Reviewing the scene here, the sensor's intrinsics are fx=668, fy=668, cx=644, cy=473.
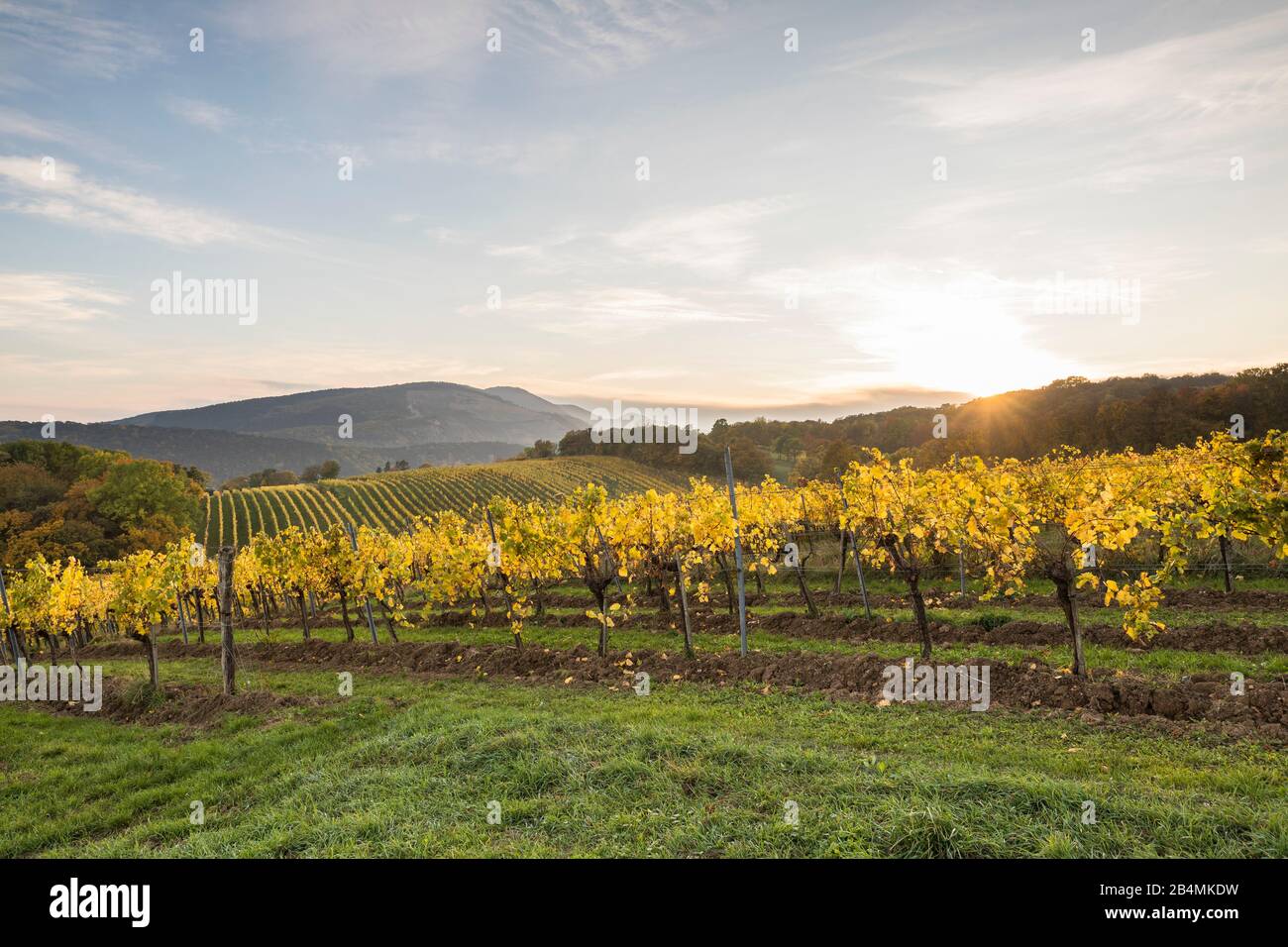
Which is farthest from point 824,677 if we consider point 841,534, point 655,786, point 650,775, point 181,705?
point 181,705

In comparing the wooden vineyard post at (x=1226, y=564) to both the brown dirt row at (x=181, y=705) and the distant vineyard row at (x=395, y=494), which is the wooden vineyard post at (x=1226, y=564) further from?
the distant vineyard row at (x=395, y=494)

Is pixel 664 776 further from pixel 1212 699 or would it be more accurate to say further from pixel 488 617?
pixel 488 617

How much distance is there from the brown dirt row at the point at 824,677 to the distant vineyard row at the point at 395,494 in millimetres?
50550

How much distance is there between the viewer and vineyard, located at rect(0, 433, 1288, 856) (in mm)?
5855

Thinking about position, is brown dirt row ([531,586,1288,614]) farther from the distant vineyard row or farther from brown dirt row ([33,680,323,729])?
the distant vineyard row

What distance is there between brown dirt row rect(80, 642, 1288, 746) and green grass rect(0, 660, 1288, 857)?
685 millimetres

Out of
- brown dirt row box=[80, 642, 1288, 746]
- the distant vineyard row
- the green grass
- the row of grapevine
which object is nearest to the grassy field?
the green grass

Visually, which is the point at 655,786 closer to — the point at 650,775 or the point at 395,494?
the point at 650,775

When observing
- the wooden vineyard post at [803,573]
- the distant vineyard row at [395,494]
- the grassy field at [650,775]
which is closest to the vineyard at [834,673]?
the grassy field at [650,775]

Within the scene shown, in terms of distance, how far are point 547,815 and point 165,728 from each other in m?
9.63

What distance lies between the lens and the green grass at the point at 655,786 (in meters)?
5.26

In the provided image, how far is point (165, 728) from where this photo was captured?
39.1 feet

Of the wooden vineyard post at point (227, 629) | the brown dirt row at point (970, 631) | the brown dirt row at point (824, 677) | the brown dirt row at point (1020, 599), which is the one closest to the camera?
the brown dirt row at point (824, 677)

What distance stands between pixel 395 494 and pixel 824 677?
77093mm
